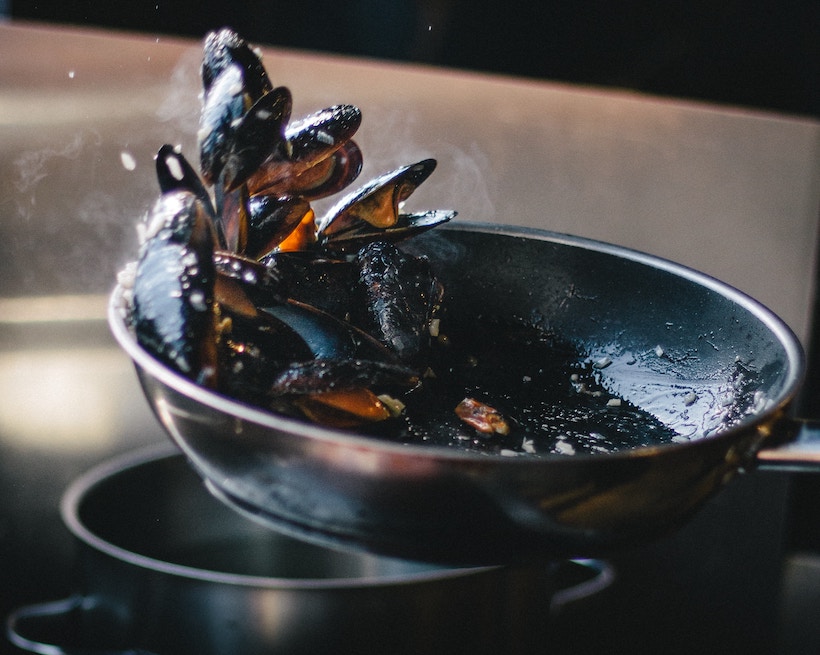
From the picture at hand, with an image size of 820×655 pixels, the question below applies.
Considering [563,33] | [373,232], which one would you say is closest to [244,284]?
[373,232]

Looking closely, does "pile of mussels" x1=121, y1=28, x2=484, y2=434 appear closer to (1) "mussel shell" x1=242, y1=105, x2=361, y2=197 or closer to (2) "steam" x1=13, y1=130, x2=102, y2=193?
(1) "mussel shell" x1=242, y1=105, x2=361, y2=197

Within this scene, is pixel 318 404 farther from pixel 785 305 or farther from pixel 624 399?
pixel 785 305

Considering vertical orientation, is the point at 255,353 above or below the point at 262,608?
above

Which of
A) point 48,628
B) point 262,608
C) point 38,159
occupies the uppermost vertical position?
point 38,159

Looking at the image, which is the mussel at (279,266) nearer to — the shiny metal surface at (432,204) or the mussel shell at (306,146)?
the mussel shell at (306,146)

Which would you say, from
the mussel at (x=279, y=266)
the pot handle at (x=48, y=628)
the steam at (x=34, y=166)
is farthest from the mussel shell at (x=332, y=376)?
the steam at (x=34, y=166)

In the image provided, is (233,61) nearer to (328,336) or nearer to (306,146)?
(306,146)

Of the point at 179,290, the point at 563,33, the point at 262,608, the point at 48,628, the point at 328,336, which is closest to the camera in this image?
the point at 179,290

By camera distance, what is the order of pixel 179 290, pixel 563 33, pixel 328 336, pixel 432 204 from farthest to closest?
1. pixel 563 33
2. pixel 432 204
3. pixel 328 336
4. pixel 179 290
